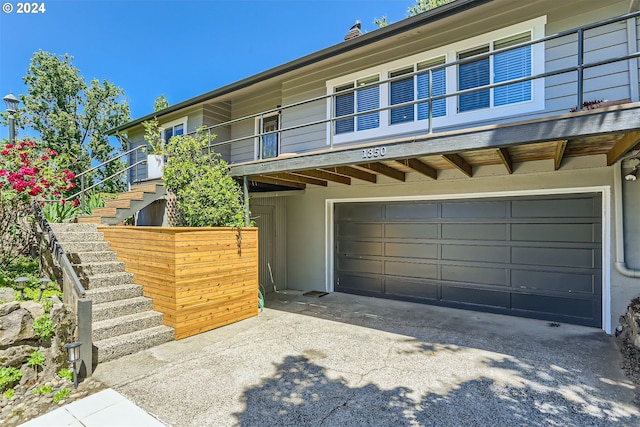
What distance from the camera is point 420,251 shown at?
23.4 ft

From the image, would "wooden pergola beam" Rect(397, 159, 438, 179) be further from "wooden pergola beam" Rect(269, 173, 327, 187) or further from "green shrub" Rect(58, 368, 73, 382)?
"green shrub" Rect(58, 368, 73, 382)

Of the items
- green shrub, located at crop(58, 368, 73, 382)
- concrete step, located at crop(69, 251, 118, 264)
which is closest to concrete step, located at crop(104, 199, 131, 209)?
concrete step, located at crop(69, 251, 118, 264)

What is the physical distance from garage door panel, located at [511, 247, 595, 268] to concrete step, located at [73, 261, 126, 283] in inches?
279

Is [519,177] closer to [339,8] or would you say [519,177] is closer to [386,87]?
[386,87]

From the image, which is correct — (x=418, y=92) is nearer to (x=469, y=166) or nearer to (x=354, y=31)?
(x=469, y=166)

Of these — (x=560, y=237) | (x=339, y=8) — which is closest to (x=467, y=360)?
(x=560, y=237)

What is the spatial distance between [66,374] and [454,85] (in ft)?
23.7

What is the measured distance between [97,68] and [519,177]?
21909 mm

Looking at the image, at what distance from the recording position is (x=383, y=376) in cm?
366

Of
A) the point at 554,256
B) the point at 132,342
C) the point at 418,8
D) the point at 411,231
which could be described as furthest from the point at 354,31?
the point at 418,8

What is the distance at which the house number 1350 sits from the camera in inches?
183

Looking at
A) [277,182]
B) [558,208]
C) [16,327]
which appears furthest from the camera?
[277,182]

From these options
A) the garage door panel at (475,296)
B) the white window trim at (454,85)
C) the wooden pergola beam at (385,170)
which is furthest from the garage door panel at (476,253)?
the white window trim at (454,85)

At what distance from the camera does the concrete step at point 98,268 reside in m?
5.04
